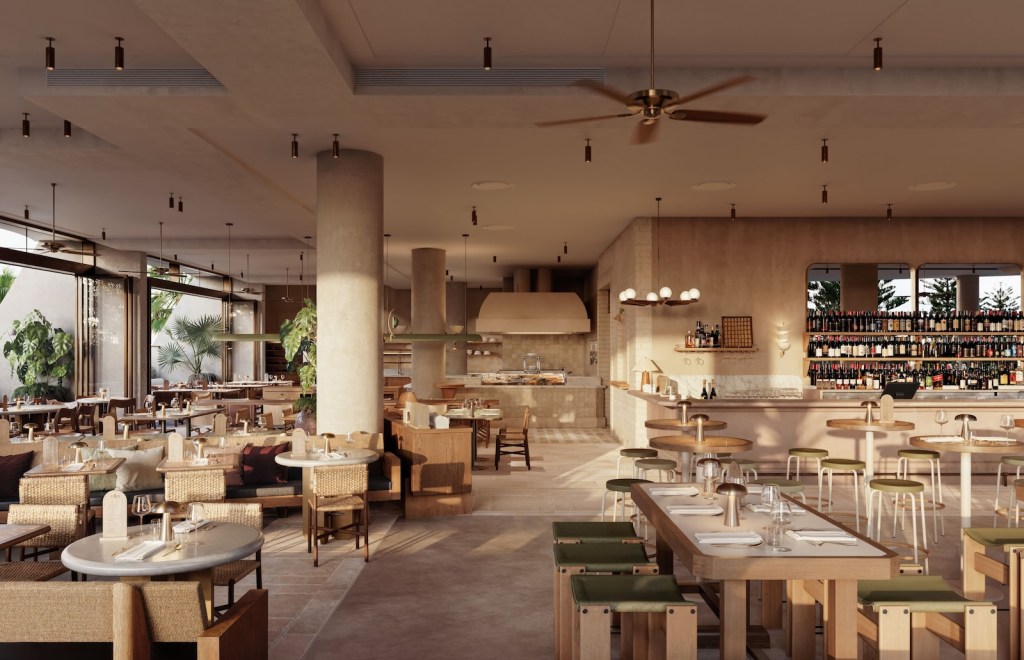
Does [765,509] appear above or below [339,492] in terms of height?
above

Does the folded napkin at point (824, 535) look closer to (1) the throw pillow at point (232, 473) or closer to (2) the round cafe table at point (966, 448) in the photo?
(2) the round cafe table at point (966, 448)

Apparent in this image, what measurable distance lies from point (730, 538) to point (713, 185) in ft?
21.5

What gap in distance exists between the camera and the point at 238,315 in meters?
24.0

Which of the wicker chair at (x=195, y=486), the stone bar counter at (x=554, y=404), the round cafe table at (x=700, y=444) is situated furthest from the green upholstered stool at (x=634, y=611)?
the stone bar counter at (x=554, y=404)

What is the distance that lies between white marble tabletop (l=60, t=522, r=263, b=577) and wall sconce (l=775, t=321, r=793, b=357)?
8893mm

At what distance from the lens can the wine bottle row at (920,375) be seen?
11.2m

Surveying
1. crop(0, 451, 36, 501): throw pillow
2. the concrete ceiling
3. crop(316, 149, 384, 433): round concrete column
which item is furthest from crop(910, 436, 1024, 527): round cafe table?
crop(0, 451, 36, 501): throw pillow

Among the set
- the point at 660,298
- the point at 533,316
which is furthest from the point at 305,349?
the point at 533,316

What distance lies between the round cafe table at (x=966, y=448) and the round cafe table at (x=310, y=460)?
4.47 m

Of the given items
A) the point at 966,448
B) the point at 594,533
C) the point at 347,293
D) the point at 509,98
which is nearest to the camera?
the point at 594,533

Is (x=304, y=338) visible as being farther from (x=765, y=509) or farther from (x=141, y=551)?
(x=765, y=509)

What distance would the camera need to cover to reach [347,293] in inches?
288

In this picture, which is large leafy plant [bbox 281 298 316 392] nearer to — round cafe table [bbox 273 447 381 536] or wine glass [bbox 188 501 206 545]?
round cafe table [bbox 273 447 381 536]

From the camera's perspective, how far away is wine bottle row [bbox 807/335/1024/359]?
11250mm
